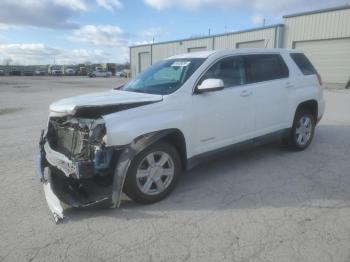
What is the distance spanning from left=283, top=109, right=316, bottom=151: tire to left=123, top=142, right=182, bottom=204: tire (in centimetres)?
273

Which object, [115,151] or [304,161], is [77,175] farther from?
[304,161]

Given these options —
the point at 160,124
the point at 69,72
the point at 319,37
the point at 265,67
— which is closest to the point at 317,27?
the point at 319,37

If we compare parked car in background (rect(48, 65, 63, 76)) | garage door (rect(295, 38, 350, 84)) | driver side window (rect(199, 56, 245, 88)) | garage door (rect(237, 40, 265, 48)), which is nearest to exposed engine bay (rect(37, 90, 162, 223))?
driver side window (rect(199, 56, 245, 88))

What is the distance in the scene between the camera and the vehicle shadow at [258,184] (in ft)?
13.2

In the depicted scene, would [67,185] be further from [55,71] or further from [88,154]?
[55,71]

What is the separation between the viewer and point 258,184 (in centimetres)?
469

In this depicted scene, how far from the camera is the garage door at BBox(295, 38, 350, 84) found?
22.5 metres

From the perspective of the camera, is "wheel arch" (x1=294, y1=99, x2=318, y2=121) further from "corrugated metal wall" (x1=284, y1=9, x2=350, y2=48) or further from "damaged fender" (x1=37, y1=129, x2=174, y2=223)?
"corrugated metal wall" (x1=284, y1=9, x2=350, y2=48)

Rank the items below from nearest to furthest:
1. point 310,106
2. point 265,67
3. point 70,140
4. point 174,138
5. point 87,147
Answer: point 87,147 < point 70,140 < point 174,138 < point 265,67 < point 310,106

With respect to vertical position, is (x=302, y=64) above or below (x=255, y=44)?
below

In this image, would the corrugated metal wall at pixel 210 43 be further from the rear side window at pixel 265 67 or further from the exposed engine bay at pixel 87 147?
the exposed engine bay at pixel 87 147

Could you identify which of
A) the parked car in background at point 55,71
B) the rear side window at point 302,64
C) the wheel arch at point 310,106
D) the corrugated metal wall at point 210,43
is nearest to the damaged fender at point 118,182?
the wheel arch at point 310,106

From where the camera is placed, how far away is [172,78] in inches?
188

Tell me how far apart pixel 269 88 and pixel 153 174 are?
254cm
